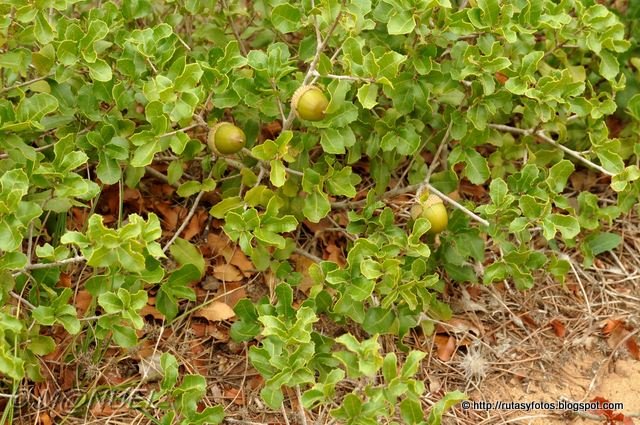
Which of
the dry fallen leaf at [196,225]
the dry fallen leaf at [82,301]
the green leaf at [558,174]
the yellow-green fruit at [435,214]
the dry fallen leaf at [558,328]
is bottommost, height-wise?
the dry fallen leaf at [558,328]

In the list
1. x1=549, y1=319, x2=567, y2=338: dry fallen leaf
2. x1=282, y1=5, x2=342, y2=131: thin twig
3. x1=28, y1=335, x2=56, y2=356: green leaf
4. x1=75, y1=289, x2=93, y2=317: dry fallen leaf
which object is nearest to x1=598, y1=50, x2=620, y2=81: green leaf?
x1=549, y1=319, x2=567, y2=338: dry fallen leaf

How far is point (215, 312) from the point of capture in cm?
299

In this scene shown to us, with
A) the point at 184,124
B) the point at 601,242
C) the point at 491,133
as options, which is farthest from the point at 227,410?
the point at 601,242

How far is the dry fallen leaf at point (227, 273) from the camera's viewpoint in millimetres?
3072

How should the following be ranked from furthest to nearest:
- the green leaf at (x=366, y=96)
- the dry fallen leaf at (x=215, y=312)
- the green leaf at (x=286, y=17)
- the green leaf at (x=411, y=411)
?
the dry fallen leaf at (x=215, y=312)
the green leaf at (x=286, y=17)
the green leaf at (x=366, y=96)
the green leaf at (x=411, y=411)

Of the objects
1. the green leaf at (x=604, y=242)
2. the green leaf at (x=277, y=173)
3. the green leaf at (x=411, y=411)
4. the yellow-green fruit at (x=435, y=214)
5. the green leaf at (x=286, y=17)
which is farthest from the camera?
the green leaf at (x=604, y=242)

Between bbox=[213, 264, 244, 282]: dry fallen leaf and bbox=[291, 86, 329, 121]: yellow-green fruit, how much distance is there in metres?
0.74

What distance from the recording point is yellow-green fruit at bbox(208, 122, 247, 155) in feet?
9.02

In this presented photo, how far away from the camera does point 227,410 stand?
2.76m

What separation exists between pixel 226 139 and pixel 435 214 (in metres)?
0.77

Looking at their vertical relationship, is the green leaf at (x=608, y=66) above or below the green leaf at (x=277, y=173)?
above

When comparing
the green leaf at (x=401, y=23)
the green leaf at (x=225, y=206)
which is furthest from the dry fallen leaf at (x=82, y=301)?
the green leaf at (x=401, y=23)

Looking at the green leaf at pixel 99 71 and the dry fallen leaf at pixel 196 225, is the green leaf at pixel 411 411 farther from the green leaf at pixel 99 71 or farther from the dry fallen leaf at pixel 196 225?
the green leaf at pixel 99 71

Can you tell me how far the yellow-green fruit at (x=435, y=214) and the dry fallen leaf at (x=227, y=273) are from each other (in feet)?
2.52
